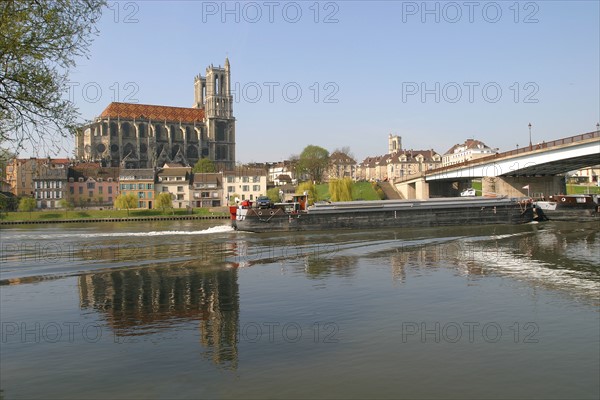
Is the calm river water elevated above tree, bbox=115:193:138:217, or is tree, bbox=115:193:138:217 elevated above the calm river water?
tree, bbox=115:193:138:217

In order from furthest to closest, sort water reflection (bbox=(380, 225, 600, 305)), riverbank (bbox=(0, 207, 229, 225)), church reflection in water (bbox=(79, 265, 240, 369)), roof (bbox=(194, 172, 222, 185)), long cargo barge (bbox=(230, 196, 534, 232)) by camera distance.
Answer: roof (bbox=(194, 172, 222, 185))
riverbank (bbox=(0, 207, 229, 225))
long cargo barge (bbox=(230, 196, 534, 232))
water reflection (bbox=(380, 225, 600, 305))
church reflection in water (bbox=(79, 265, 240, 369))

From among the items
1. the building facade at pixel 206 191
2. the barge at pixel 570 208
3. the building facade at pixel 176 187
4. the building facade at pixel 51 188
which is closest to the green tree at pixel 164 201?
the building facade at pixel 176 187

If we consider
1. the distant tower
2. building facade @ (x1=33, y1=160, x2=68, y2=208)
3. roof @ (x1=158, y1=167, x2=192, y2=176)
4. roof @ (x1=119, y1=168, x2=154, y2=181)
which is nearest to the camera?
building facade @ (x1=33, y1=160, x2=68, y2=208)

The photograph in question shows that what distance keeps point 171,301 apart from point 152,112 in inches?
6803

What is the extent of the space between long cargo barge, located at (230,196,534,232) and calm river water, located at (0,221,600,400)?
75.1 ft

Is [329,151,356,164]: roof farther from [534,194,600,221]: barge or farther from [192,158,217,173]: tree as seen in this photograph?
[534,194,600,221]: barge

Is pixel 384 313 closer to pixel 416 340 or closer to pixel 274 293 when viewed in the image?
pixel 416 340

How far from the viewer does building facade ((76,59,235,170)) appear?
159875 millimetres

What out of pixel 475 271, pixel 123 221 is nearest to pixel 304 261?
pixel 475 271

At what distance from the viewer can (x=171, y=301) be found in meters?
17.8

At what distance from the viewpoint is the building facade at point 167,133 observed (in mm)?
159875

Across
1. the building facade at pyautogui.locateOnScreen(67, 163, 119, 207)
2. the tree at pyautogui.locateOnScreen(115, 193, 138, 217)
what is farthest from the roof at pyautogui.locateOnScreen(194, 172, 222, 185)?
the building facade at pyautogui.locateOnScreen(67, 163, 119, 207)

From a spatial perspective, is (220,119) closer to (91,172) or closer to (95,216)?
(91,172)

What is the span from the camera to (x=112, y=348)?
12.6 metres
